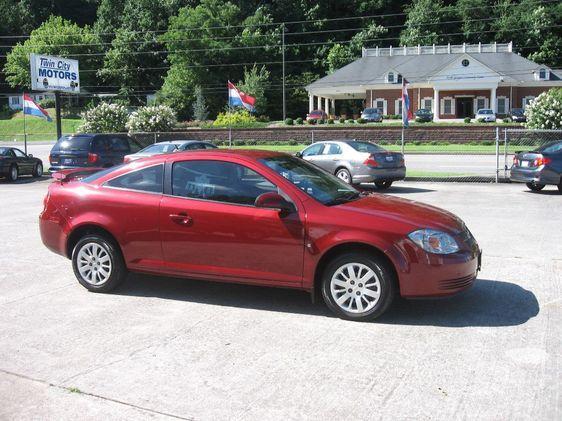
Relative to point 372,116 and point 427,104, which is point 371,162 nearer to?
point 372,116

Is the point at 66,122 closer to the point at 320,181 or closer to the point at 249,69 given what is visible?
the point at 249,69

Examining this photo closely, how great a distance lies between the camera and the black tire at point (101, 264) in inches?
268

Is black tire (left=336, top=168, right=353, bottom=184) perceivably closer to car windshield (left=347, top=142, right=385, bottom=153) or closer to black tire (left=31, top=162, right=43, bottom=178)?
car windshield (left=347, top=142, right=385, bottom=153)

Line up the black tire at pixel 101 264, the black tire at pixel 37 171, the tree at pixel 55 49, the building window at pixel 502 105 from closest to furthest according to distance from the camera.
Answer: the black tire at pixel 101 264
the black tire at pixel 37 171
the building window at pixel 502 105
the tree at pixel 55 49

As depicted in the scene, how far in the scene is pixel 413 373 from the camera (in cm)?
459

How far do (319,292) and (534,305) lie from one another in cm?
219

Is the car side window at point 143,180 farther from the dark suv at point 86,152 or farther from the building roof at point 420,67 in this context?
the building roof at point 420,67

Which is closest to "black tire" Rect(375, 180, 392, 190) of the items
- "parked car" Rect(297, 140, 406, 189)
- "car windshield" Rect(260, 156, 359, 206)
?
"parked car" Rect(297, 140, 406, 189)

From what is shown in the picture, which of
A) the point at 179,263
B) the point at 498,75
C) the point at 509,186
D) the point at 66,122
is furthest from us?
the point at 66,122

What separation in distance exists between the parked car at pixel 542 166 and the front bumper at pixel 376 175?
3.25 meters

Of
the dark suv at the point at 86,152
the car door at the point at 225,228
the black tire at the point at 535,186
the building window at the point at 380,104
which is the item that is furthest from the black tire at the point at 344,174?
the building window at the point at 380,104

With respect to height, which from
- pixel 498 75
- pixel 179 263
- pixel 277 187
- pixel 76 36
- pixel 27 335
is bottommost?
pixel 27 335

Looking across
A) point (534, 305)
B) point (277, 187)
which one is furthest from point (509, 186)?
point (277, 187)

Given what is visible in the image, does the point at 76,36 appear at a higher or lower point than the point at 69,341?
higher
